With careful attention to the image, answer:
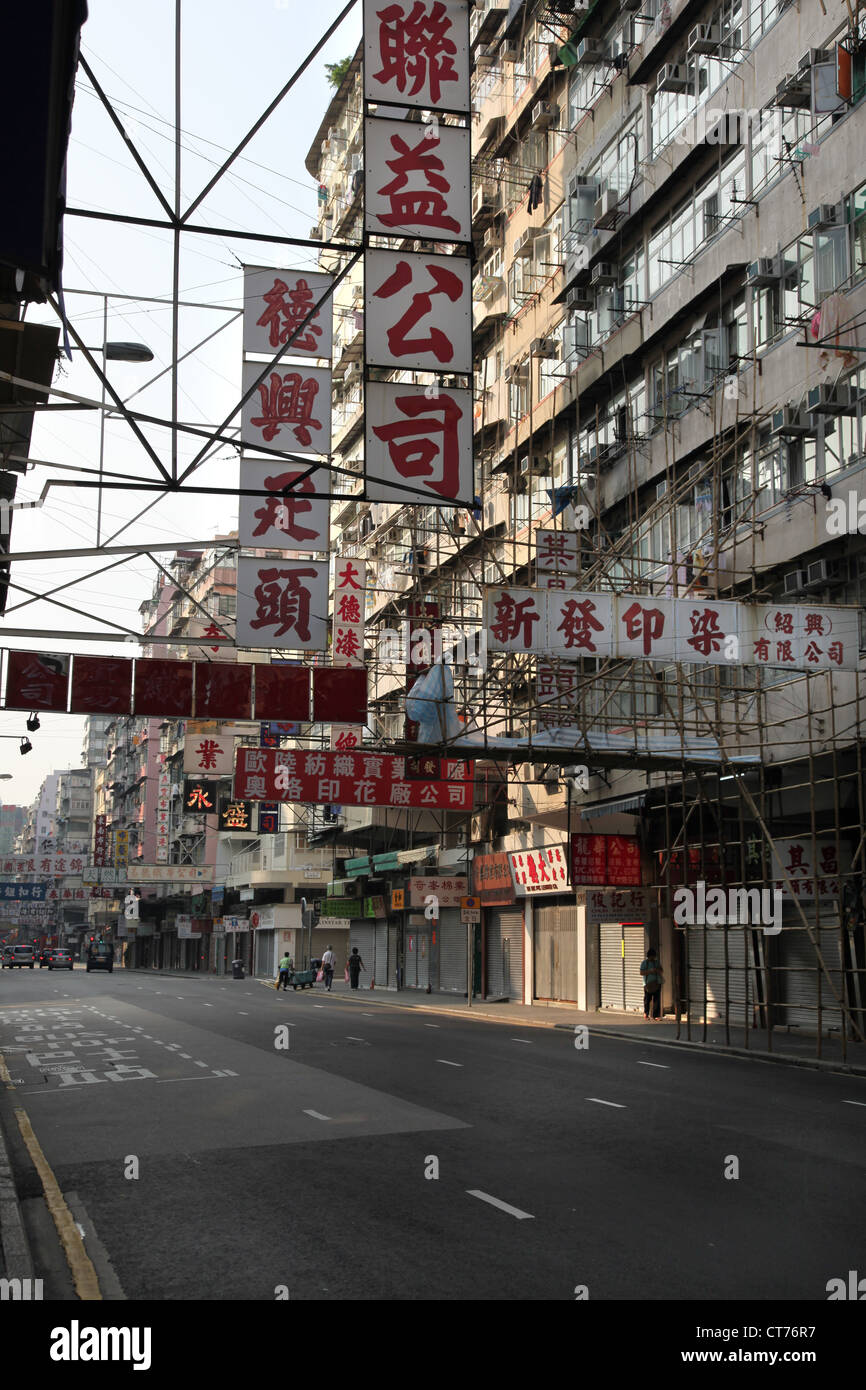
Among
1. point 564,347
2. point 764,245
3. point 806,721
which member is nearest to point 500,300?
point 564,347

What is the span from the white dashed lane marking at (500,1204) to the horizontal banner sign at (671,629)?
10.4 metres

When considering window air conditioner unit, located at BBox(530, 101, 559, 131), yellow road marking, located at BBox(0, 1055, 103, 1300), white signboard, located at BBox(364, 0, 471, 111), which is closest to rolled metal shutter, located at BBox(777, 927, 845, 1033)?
yellow road marking, located at BBox(0, 1055, 103, 1300)

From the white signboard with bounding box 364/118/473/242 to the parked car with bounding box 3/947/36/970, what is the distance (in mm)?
87698

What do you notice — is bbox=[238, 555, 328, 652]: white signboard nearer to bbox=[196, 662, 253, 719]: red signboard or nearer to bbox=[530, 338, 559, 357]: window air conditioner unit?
bbox=[196, 662, 253, 719]: red signboard

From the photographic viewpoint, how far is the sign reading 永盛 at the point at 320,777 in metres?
31.2

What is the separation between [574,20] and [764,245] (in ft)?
44.7

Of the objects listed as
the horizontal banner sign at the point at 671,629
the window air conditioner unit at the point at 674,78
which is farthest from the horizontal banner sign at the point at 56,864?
the horizontal banner sign at the point at 671,629

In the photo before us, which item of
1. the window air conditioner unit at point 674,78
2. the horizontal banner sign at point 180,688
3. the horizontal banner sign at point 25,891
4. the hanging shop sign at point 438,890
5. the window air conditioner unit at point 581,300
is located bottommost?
the hanging shop sign at point 438,890

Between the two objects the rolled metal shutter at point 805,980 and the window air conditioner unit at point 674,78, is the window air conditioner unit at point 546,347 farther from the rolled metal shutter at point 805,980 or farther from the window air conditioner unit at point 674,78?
the rolled metal shutter at point 805,980

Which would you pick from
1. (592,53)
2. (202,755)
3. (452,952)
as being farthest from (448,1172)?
(452,952)

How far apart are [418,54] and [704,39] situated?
18.7 m

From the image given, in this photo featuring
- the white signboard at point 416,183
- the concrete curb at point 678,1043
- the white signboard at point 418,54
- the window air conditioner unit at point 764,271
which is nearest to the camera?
the white signboard at point 416,183

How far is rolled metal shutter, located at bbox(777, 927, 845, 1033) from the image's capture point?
2388cm
